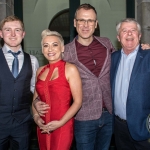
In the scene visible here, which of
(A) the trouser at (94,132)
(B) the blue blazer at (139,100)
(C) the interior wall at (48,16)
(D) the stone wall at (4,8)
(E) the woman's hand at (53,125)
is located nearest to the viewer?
(E) the woman's hand at (53,125)

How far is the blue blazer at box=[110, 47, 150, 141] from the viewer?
2.29m

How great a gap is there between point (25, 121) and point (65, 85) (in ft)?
2.11

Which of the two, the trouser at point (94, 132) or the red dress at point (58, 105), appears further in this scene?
the trouser at point (94, 132)

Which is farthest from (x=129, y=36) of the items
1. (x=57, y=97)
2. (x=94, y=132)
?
(x=94, y=132)

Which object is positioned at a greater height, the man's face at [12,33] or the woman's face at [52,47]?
the man's face at [12,33]

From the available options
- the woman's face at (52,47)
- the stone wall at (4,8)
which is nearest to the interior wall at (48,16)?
the stone wall at (4,8)

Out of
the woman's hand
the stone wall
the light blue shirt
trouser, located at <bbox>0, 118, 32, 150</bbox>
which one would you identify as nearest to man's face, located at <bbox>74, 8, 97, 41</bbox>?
the light blue shirt

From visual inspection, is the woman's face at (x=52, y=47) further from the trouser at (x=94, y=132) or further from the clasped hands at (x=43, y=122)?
the trouser at (x=94, y=132)

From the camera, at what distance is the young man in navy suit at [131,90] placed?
230cm

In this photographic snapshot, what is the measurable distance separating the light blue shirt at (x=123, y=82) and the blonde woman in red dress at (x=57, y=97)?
0.46 m

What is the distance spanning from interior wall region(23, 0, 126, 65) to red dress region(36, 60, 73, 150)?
2108mm

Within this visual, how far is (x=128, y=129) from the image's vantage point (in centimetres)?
242

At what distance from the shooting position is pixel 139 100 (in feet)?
7.53

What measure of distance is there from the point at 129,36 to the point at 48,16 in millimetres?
2296
